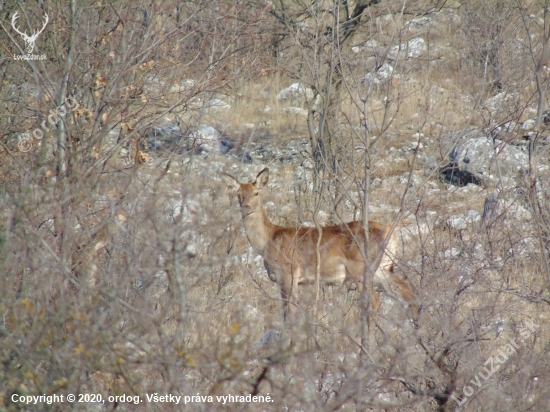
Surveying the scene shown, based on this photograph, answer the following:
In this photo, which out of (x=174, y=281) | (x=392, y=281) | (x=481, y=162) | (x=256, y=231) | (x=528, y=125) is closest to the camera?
(x=174, y=281)

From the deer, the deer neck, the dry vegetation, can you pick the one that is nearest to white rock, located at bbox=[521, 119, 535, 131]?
the dry vegetation

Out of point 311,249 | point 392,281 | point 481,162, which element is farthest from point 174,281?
point 481,162

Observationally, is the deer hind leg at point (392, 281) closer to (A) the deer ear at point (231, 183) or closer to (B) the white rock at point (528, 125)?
(A) the deer ear at point (231, 183)

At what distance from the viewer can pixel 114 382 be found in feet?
13.4

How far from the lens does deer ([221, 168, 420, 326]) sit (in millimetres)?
8375

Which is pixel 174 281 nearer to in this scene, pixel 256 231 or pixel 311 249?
pixel 311 249

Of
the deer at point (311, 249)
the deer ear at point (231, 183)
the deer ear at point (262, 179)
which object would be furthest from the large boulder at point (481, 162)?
the deer ear at point (231, 183)

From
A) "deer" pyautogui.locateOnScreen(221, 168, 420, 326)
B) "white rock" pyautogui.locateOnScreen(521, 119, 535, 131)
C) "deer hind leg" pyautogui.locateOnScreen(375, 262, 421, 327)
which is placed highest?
"white rock" pyautogui.locateOnScreen(521, 119, 535, 131)

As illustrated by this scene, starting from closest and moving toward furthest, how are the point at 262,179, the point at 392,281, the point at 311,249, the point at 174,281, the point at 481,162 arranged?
the point at 174,281 < the point at 311,249 < the point at 392,281 < the point at 262,179 < the point at 481,162

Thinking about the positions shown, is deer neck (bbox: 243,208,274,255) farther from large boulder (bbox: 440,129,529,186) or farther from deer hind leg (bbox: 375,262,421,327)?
large boulder (bbox: 440,129,529,186)

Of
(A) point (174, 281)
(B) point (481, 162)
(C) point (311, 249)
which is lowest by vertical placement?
(C) point (311, 249)

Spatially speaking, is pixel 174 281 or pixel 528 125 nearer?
pixel 174 281

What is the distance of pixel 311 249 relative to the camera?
8305mm

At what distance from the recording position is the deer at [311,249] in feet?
27.5
